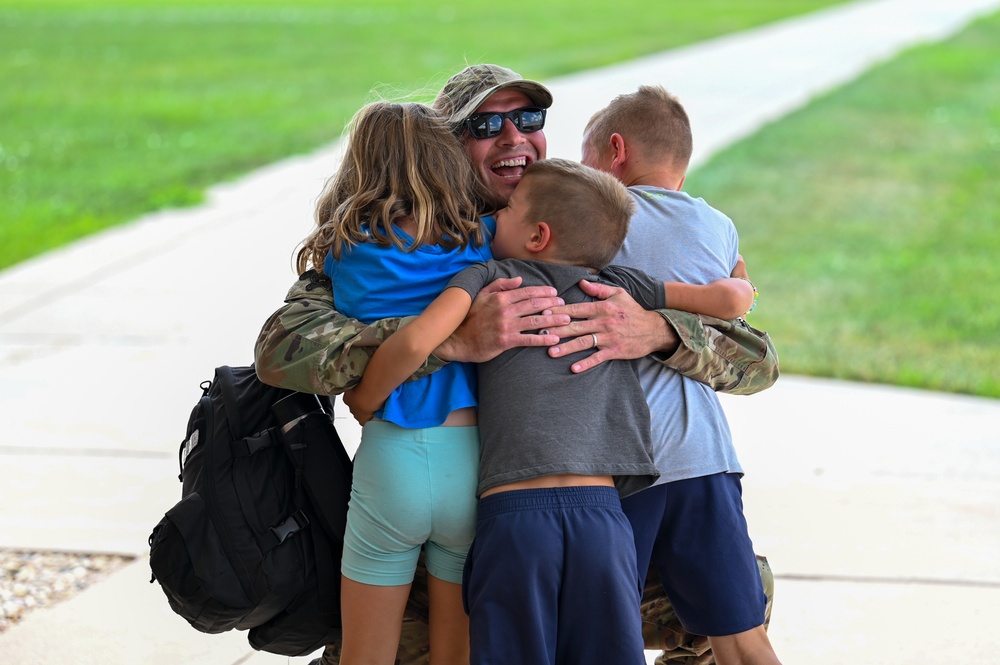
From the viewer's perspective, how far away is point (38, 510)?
14.9ft

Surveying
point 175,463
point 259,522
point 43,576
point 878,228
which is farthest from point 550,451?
point 878,228

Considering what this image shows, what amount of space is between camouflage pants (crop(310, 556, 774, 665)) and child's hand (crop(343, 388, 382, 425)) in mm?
450

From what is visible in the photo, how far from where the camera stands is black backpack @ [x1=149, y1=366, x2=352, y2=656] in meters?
2.67

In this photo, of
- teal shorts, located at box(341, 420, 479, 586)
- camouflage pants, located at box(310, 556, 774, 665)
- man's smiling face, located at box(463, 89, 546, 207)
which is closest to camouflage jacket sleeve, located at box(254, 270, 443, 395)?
teal shorts, located at box(341, 420, 479, 586)

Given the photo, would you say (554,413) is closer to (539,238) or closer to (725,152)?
(539,238)

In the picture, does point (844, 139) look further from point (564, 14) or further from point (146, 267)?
point (564, 14)

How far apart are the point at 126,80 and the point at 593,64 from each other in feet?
22.6

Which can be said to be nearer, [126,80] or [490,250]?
[490,250]

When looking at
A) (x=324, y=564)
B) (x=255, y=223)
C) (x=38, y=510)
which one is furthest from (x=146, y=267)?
(x=324, y=564)

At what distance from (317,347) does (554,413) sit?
0.50 metres

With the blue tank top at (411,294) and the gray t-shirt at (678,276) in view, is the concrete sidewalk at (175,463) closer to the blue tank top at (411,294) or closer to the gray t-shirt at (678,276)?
the gray t-shirt at (678,276)

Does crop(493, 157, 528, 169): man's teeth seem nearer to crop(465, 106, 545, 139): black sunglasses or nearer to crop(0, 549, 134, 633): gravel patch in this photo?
crop(465, 106, 545, 139): black sunglasses

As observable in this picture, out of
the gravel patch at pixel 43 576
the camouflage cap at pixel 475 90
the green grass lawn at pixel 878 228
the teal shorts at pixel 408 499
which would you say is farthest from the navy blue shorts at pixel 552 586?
the green grass lawn at pixel 878 228

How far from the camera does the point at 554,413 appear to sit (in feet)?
8.00
